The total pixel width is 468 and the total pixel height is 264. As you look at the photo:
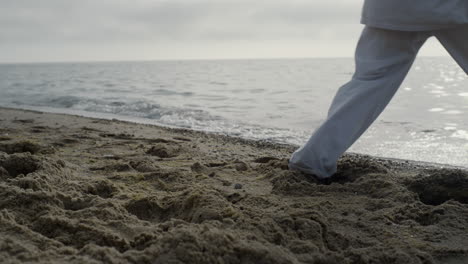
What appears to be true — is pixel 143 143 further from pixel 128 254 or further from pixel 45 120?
pixel 128 254

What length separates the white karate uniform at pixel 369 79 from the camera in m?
2.95

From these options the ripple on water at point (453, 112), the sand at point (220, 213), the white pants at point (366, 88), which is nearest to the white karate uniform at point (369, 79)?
the white pants at point (366, 88)

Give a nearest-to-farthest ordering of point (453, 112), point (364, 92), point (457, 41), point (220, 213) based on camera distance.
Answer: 1. point (220, 213)
2. point (457, 41)
3. point (364, 92)
4. point (453, 112)

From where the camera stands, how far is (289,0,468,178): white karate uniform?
9.69 ft

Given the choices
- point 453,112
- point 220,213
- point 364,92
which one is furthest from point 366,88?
point 453,112

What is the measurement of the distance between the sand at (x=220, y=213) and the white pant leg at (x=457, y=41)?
77 centimetres

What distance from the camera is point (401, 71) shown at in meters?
3.07

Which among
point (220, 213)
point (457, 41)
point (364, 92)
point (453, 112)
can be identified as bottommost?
point (453, 112)

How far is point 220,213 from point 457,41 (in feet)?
6.28

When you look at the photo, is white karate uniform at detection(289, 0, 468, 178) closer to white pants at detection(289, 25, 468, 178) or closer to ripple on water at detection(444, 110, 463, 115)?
white pants at detection(289, 25, 468, 178)

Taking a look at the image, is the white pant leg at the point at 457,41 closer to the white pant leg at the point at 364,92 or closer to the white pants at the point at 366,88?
the white pants at the point at 366,88

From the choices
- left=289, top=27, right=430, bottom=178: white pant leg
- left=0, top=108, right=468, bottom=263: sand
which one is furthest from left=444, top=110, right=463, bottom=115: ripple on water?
left=289, top=27, right=430, bottom=178: white pant leg

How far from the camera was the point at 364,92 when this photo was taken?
3.05m

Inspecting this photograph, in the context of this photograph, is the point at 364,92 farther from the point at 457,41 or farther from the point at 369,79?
the point at 457,41
